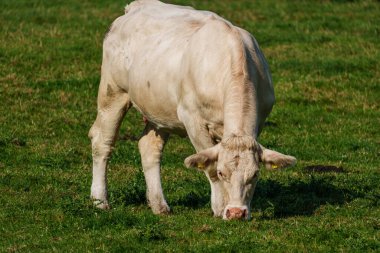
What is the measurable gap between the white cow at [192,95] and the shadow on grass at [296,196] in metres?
1.15

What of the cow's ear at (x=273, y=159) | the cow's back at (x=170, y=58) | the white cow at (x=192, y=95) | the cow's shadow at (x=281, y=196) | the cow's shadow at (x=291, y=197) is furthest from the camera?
the cow's shadow at (x=281, y=196)

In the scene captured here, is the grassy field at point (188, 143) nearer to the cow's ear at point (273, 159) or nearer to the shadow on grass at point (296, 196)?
the shadow on grass at point (296, 196)

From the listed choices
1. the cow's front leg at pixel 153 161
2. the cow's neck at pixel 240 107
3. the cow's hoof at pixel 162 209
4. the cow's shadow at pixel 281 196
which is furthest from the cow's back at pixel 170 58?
the cow's shadow at pixel 281 196

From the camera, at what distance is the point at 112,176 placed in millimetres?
15484

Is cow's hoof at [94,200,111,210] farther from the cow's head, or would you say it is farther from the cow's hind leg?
the cow's head

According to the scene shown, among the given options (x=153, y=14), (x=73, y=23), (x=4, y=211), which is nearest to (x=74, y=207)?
(x=4, y=211)

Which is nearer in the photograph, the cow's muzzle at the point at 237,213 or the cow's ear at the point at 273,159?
the cow's muzzle at the point at 237,213

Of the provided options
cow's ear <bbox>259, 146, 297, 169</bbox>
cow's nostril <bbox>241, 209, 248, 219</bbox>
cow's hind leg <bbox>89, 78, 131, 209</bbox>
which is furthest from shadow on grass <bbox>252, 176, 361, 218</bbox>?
cow's hind leg <bbox>89, 78, 131, 209</bbox>

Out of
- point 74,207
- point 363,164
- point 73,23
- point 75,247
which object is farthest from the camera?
point 73,23

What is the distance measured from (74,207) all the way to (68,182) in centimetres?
268

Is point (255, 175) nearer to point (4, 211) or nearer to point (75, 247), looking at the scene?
point (75, 247)

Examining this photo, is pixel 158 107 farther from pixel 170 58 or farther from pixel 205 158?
pixel 205 158

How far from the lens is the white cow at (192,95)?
11375mm

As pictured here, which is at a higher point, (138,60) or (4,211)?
(138,60)
